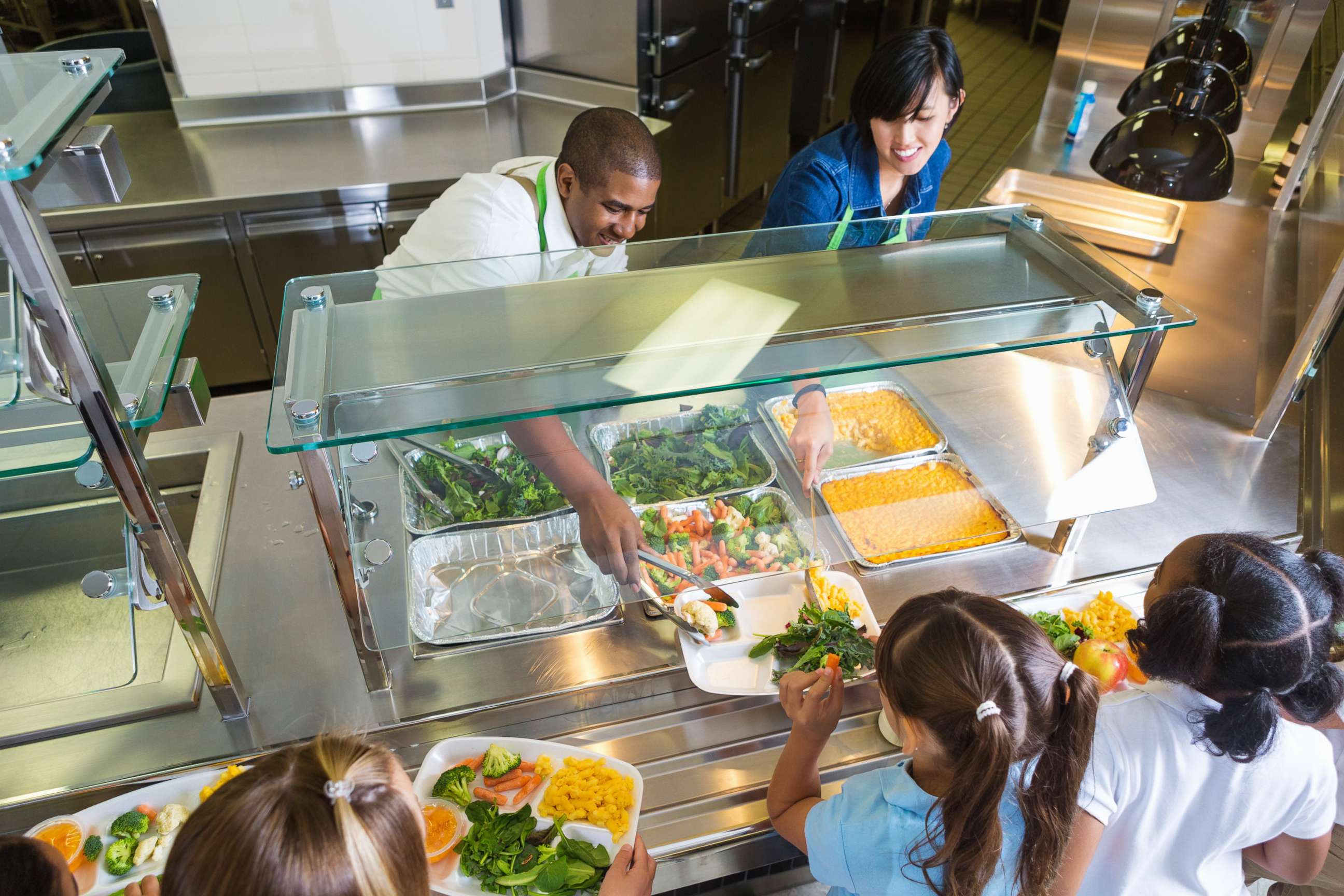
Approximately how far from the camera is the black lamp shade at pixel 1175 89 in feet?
5.25

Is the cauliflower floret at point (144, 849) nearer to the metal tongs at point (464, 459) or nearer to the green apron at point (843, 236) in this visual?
the metal tongs at point (464, 459)

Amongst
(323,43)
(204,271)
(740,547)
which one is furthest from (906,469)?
(323,43)

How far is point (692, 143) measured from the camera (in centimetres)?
424

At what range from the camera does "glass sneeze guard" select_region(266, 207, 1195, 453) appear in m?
1.16

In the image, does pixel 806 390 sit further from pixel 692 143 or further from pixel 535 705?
Answer: pixel 692 143

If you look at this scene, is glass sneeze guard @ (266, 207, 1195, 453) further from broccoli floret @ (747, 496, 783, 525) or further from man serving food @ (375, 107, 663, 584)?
broccoli floret @ (747, 496, 783, 525)

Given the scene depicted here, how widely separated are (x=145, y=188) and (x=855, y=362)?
3000 mm

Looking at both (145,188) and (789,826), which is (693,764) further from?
(145,188)

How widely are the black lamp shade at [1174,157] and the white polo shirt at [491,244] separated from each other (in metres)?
1.02

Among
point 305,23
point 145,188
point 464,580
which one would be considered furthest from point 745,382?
point 305,23

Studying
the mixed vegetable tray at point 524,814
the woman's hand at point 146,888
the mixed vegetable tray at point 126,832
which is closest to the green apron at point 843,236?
the mixed vegetable tray at point 524,814

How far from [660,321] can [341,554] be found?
60 cm

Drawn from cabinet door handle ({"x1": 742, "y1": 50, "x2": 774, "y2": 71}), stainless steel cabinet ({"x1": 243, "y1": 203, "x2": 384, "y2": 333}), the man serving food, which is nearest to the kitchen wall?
stainless steel cabinet ({"x1": 243, "y1": 203, "x2": 384, "y2": 333})

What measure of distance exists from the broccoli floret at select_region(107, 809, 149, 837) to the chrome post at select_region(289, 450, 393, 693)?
1.18 feet
